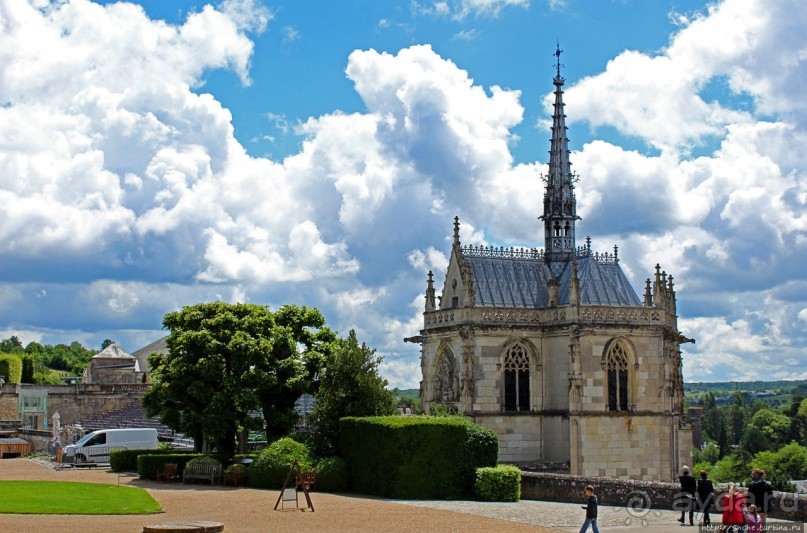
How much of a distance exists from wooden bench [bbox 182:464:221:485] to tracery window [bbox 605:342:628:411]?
19.1 metres

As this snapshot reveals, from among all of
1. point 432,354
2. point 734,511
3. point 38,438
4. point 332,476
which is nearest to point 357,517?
point 332,476

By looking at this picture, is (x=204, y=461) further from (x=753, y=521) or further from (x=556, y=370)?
(x=753, y=521)

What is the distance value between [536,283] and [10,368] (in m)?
78.6

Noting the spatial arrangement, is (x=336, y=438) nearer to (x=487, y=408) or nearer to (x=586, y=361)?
(x=487, y=408)

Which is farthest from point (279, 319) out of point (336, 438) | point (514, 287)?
point (514, 287)

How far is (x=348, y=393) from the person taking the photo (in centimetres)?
4466

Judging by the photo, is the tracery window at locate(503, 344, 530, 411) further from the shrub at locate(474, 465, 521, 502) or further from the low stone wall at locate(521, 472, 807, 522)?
the shrub at locate(474, 465, 521, 502)

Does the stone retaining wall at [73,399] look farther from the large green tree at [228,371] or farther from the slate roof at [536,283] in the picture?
the slate roof at [536,283]

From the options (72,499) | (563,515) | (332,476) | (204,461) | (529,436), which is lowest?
(563,515)

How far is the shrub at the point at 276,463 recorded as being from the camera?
42.4 m

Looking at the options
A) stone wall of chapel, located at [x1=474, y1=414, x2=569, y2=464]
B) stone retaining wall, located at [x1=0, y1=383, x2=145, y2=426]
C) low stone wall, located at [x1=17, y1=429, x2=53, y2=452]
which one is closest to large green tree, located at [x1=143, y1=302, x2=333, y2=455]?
stone wall of chapel, located at [x1=474, y1=414, x2=569, y2=464]

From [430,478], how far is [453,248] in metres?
17.7

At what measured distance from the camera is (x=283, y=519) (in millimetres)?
31500

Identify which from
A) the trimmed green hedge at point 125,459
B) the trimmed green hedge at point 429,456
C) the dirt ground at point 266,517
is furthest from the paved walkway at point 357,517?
the trimmed green hedge at point 125,459
